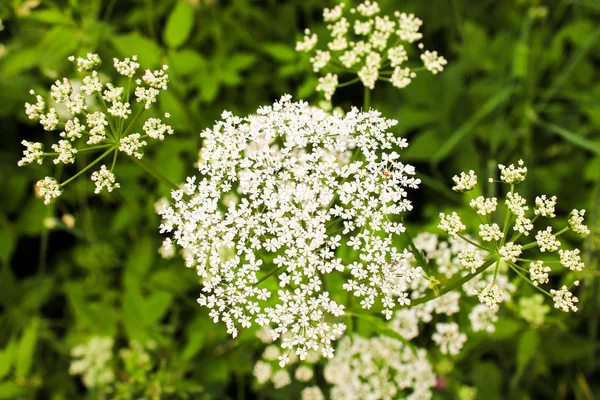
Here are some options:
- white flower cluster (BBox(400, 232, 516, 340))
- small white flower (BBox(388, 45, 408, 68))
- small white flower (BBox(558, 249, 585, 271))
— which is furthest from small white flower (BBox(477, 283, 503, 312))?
small white flower (BBox(388, 45, 408, 68))

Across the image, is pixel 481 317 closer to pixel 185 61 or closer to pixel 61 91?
pixel 61 91

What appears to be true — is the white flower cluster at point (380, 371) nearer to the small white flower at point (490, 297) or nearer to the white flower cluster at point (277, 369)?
the white flower cluster at point (277, 369)

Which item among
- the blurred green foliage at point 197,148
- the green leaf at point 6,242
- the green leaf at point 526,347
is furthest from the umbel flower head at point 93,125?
the green leaf at point 526,347

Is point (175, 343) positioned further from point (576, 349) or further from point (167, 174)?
point (576, 349)

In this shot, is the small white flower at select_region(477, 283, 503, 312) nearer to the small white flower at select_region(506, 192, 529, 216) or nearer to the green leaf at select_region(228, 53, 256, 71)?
the small white flower at select_region(506, 192, 529, 216)

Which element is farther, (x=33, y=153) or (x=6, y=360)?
(x=6, y=360)

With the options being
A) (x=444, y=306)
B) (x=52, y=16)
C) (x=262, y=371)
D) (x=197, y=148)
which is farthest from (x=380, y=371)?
(x=52, y=16)
